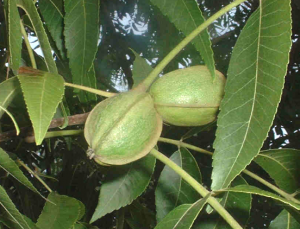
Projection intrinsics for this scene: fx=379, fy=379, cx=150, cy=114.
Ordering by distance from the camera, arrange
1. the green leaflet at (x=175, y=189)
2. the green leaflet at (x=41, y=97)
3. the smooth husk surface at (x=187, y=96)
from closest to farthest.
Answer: the green leaflet at (x=41, y=97) → the smooth husk surface at (x=187, y=96) → the green leaflet at (x=175, y=189)

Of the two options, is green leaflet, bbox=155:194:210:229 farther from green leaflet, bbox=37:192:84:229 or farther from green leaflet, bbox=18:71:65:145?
green leaflet, bbox=18:71:65:145

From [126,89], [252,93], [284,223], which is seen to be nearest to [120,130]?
[252,93]

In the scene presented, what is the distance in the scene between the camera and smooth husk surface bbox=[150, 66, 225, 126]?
0.93 meters

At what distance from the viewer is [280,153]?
108 cm

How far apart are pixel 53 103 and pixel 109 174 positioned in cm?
52

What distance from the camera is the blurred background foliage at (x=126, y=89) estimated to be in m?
1.56

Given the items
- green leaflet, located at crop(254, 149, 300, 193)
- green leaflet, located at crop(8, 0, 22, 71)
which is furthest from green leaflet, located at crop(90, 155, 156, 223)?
green leaflet, located at crop(8, 0, 22, 71)

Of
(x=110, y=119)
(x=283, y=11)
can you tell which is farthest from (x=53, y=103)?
(x=283, y=11)

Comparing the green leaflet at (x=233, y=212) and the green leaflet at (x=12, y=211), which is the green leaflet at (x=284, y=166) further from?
the green leaflet at (x=12, y=211)

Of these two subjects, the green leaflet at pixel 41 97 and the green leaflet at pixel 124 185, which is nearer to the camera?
the green leaflet at pixel 41 97

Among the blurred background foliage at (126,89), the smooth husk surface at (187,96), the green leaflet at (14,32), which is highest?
the green leaflet at (14,32)

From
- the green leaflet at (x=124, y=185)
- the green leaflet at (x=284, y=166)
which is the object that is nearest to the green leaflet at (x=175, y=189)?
the green leaflet at (x=124, y=185)

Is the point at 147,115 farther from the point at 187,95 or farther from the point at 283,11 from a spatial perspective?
the point at 283,11

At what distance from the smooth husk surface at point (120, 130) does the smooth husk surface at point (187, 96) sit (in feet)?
0.23
